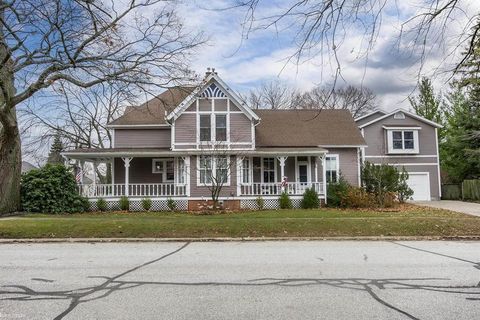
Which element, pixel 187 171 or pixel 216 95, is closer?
pixel 187 171

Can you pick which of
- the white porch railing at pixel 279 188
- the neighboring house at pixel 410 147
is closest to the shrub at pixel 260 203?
the white porch railing at pixel 279 188

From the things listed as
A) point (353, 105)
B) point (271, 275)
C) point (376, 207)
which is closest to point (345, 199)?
point (376, 207)

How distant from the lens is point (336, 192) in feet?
80.1

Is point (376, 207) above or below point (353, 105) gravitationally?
below

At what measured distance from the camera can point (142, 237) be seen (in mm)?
13078

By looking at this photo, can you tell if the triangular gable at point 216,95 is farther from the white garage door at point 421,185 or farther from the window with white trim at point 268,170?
the white garage door at point 421,185

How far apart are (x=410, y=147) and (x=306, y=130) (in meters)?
9.04

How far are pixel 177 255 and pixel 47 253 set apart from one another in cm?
329

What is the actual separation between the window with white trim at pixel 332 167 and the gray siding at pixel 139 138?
34.5 ft

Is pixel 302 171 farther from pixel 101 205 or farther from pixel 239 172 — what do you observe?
pixel 101 205

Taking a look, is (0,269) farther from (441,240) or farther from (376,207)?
(376,207)

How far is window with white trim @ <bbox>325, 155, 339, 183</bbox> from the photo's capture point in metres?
27.0

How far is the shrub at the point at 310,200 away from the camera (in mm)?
23484

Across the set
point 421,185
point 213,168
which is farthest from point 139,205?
point 421,185
